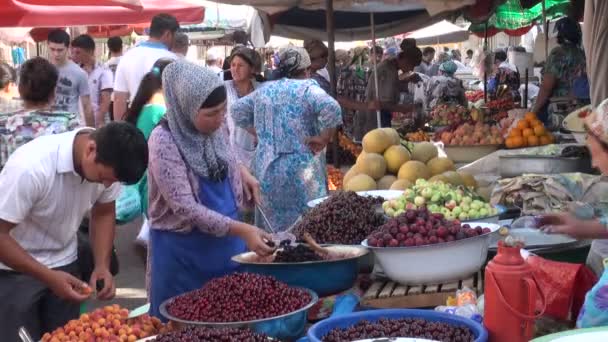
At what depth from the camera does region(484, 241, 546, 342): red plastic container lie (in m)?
2.21

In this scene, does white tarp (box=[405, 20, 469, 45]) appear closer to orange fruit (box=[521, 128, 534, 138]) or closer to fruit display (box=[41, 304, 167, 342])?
orange fruit (box=[521, 128, 534, 138])

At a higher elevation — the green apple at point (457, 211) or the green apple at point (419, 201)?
the green apple at point (419, 201)

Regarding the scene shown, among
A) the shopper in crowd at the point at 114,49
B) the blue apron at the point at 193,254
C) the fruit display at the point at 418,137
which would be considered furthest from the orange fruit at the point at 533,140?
the shopper in crowd at the point at 114,49

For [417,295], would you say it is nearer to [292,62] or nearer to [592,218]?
[592,218]

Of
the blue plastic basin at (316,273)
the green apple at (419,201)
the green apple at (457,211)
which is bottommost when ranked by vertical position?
the blue plastic basin at (316,273)

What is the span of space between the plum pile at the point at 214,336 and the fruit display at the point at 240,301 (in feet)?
0.69

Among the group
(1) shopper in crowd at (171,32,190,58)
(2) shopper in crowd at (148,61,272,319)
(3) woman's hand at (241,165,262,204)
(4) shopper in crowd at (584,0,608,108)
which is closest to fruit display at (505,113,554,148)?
(4) shopper in crowd at (584,0,608,108)

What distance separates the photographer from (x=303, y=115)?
5055 millimetres

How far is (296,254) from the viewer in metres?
3.23

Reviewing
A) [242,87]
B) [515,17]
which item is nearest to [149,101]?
[242,87]

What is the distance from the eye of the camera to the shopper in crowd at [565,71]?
813 centimetres

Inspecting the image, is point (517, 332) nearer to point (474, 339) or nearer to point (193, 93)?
point (474, 339)

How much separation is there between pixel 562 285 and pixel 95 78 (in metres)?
8.72

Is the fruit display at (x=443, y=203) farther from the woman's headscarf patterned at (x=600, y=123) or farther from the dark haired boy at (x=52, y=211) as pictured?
the dark haired boy at (x=52, y=211)
